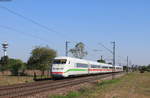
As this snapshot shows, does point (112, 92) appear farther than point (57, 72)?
No

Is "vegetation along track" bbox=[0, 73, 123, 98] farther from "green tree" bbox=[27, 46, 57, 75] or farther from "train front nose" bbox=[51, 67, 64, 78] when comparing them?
"green tree" bbox=[27, 46, 57, 75]

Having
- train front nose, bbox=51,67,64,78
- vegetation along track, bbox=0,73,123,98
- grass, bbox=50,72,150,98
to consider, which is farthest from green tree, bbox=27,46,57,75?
grass, bbox=50,72,150,98

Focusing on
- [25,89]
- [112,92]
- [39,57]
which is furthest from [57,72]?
[39,57]

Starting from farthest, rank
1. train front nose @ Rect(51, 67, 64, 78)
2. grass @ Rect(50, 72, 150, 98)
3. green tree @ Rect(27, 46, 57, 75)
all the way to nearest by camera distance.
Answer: green tree @ Rect(27, 46, 57, 75) < train front nose @ Rect(51, 67, 64, 78) < grass @ Rect(50, 72, 150, 98)

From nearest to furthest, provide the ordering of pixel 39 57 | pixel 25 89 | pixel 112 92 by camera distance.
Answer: pixel 112 92 < pixel 25 89 < pixel 39 57

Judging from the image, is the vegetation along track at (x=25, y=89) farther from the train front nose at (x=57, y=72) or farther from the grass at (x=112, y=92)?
the train front nose at (x=57, y=72)

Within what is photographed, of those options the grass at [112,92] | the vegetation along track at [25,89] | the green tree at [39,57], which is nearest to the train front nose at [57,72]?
the vegetation along track at [25,89]

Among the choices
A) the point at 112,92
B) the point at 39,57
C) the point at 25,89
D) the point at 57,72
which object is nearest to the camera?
the point at 112,92

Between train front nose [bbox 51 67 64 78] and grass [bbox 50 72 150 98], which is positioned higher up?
train front nose [bbox 51 67 64 78]

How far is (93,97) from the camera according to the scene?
17656mm

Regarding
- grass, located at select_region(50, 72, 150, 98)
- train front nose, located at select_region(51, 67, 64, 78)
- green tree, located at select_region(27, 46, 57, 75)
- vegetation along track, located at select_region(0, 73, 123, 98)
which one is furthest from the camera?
green tree, located at select_region(27, 46, 57, 75)

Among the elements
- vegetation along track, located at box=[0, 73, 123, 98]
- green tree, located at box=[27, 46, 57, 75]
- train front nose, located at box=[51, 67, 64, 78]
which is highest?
green tree, located at box=[27, 46, 57, 75]

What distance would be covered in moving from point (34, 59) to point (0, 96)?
4853 cm

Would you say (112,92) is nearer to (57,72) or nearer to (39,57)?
(57,72)
